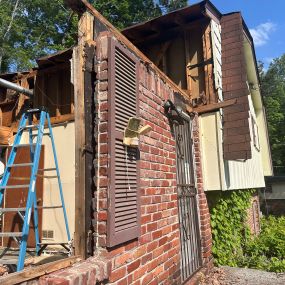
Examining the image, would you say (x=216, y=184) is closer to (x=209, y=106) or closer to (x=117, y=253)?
(x=209, y=106)

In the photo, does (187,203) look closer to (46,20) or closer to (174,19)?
(174,19)

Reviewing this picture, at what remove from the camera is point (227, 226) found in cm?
615

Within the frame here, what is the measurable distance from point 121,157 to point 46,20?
21.0 metres

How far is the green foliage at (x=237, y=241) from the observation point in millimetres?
5879

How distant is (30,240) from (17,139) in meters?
2.55

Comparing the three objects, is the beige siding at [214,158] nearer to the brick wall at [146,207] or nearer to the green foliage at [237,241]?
the green foliage at [237,241]

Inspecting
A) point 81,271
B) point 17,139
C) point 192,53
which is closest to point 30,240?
point 17,139

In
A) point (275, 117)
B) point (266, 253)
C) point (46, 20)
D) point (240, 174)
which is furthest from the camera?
point (275, 117)

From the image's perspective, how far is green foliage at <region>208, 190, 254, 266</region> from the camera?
579 centimetres

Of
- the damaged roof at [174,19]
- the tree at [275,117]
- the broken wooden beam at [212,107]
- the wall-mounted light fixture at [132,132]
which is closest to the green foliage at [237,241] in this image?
the broken wooden beam at [212,107]

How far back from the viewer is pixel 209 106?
6023 mm

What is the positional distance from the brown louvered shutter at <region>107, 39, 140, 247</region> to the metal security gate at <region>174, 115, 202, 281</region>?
1.60 metres

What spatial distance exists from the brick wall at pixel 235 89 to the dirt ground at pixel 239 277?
1.97m

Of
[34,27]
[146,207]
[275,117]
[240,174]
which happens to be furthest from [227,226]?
[275,117]
